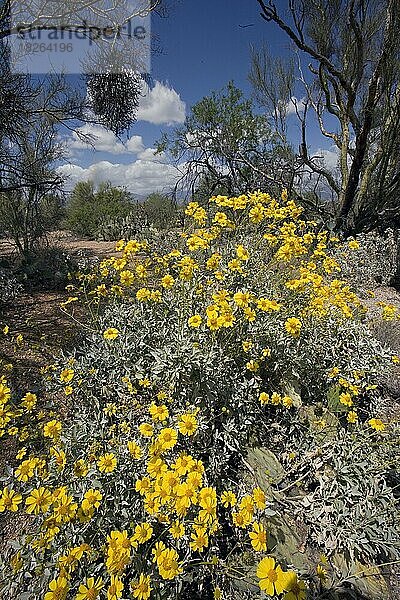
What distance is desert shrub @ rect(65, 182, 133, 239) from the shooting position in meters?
10.8

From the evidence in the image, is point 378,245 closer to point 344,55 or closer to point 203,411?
point 344,55

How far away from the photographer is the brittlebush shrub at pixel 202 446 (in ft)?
4.03

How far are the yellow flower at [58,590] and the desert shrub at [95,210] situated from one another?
985cm

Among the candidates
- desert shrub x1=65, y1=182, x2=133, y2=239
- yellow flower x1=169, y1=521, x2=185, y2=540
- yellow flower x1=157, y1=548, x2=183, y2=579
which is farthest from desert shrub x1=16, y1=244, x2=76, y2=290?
desert shrub x1=65, y1=182, x2=133, y2=239

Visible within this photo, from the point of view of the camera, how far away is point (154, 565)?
130 cm

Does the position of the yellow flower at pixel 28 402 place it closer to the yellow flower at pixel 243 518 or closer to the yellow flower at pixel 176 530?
the yellow flower at pixel 176 530

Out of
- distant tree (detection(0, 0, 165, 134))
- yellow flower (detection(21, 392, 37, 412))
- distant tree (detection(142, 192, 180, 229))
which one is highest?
distant tree (detection(0, 0, 165, 134))

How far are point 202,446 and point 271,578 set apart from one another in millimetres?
882

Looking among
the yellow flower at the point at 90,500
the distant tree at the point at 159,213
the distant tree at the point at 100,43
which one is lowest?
the yellow flower at the point at 90,500

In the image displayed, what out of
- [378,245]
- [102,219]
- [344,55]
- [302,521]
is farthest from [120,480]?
[102,219]

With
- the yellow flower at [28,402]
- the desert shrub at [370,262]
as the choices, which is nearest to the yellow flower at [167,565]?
the yellow flower at [28,402]

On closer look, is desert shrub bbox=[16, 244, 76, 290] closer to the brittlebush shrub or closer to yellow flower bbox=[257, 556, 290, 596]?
the brittlebush shrub

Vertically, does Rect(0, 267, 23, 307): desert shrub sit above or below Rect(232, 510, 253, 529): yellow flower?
above

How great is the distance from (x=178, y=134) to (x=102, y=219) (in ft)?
11.4
